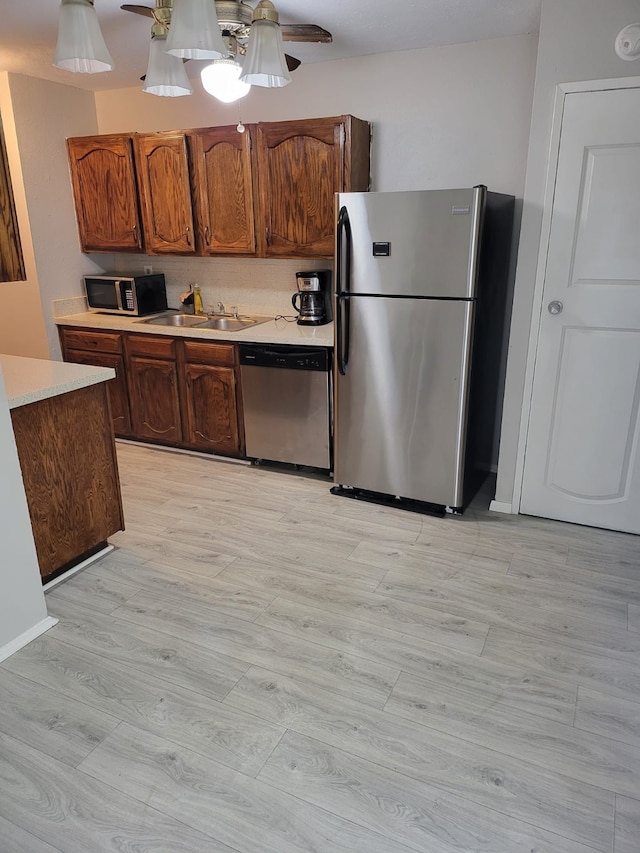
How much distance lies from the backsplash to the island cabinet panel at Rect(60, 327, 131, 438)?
644 mm

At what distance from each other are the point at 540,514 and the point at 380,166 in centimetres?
225

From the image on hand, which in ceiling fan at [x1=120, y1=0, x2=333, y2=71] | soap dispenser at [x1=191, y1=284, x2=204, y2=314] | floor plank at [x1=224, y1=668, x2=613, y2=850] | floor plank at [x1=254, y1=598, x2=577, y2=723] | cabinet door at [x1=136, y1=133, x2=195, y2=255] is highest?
ceiling fan at [x1=120, y1=0, x2=333, y2=71]

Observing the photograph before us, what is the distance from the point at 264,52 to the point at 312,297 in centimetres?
177

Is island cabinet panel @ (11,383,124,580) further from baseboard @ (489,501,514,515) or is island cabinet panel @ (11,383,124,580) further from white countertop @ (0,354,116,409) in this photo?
baseboard @ (489,501,514,515)

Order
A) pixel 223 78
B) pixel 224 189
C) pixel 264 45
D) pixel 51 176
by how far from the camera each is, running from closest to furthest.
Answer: pixel 264 45 → pixel 223 78 → pixel 224 189 → pixel 51 176

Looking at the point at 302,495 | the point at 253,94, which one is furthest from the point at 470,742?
the point at 253,94

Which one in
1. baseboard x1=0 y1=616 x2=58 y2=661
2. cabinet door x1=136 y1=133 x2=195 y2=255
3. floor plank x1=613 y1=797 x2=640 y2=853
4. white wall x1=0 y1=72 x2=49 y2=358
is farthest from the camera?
white wall x1=0 y1=72 x2=49 y2=358

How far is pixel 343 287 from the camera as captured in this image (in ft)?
10.0

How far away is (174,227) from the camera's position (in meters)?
3.95

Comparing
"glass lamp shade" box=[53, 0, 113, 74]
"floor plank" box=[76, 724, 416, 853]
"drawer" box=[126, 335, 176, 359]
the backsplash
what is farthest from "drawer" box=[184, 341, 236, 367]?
"floor plank" box=[76, 724, 416, 853]

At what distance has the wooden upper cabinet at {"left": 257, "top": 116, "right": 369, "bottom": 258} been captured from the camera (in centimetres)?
334

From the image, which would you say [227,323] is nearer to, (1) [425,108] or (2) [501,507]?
(1) [425,108]

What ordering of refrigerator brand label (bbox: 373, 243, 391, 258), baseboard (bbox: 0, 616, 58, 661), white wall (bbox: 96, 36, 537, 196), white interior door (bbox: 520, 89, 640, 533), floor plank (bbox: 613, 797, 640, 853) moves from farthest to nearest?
white wall (bbox: 96, 36, 537, 196)
refrigerator brand label (bbox: 373, 243, 391, 258)
white interior door (bbox: 520, 89, 640, 533)
baseboard (bbox: 0, 616, 58, 661)
floor plank (bbox: 613, 797, 640, 853)

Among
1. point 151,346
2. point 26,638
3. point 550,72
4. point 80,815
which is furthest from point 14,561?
point 550,72
